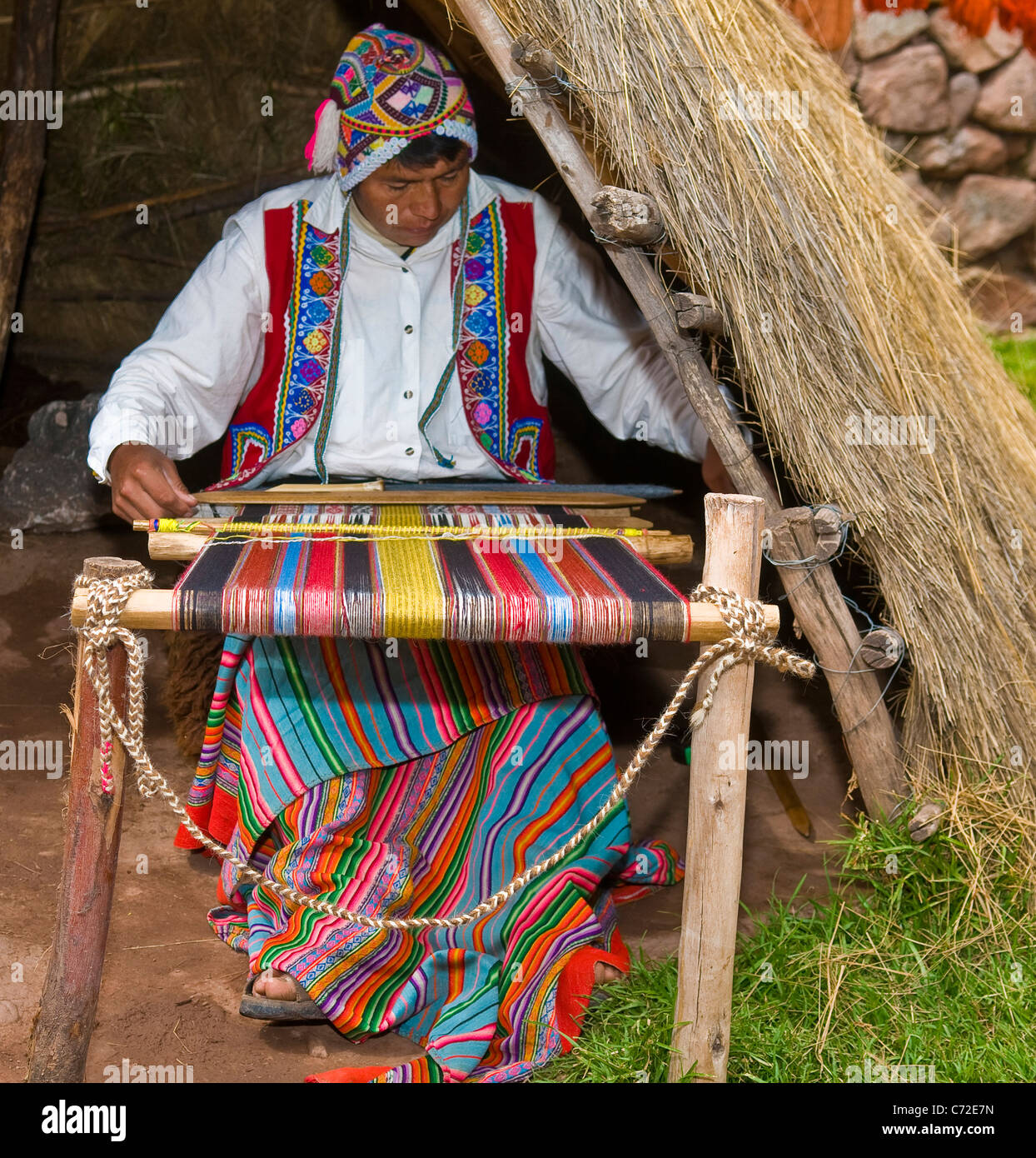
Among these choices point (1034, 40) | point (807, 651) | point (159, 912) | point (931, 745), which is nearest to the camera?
point (931, 745)

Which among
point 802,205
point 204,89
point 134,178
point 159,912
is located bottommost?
point 159,912

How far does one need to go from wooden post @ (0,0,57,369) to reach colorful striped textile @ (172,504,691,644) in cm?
305

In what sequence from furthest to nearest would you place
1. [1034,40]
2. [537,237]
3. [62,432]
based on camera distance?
[62,432]
[1034,40]
[537,237]

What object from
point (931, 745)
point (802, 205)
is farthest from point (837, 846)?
point (802, 205)

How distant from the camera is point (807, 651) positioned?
3.43 m

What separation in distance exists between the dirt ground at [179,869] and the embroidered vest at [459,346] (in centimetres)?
83

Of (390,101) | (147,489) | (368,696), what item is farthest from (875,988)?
(390,101)

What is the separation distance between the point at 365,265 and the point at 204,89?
255 cm

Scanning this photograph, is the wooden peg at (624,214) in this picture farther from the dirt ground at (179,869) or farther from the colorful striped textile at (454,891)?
the dirt ground at (179,869)

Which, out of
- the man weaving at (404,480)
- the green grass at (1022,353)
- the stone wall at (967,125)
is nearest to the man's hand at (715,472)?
the man weaving at (404,480)

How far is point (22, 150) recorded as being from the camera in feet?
15.2

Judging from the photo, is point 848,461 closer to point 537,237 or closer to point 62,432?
point 537,237

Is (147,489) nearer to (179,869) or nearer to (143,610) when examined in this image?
(143,610)

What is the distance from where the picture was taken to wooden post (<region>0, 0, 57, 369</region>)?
15.0 ft
